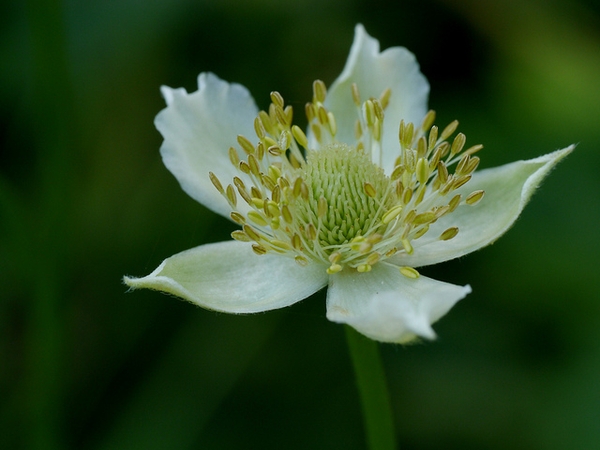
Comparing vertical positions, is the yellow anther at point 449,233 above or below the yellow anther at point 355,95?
below

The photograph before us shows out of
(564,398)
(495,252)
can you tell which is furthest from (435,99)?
(564,398)

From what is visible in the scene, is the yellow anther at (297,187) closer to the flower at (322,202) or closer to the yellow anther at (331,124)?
the flower at (322,202)

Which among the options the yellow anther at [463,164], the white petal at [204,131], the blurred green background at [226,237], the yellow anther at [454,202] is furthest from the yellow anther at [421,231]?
the blurred green background at [226,237]

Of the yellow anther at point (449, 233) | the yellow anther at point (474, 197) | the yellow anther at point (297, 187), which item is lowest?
the yellow anther at point (449, 233)

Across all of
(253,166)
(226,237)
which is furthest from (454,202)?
(226,237)

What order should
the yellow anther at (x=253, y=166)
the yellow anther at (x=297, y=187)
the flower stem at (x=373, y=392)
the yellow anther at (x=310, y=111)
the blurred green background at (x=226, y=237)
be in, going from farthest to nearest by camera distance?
1. the blurred green background at (x=226, y=237)
2. the yellow anther at (x=310, y=111)
3. the yellow anther at (x=253, y=166)
4. the yellow anther at (x=297, y=187)
5. the flower stem at (x=373, y=392)

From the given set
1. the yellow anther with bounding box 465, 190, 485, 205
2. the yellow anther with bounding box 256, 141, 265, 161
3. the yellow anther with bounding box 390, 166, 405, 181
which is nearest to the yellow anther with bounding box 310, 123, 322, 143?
the yellow anther with bounding box 256, 141, 265, 161

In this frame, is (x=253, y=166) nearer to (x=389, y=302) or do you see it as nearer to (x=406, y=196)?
(x=406, y=196)

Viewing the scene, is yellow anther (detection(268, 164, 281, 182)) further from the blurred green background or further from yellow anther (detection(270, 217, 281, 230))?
the blurred green background
